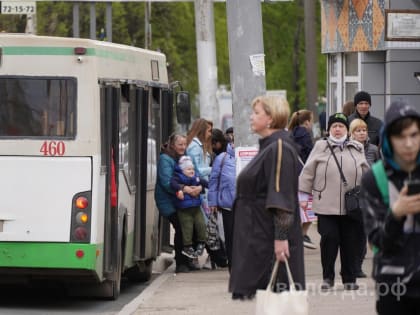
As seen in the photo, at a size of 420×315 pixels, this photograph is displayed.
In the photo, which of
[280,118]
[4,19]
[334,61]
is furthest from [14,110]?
[4,19]

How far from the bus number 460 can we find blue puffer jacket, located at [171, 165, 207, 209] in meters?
3.37

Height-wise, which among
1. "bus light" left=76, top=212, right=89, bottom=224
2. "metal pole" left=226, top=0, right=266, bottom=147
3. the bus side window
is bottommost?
"bus light" left=76, top=212, right=89, bottom=224

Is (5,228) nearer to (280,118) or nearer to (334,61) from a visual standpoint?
(280,118)

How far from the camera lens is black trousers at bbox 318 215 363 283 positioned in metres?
12.2

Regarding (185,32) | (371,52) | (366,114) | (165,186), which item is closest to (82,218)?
(165,186)

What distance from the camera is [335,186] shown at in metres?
12.1

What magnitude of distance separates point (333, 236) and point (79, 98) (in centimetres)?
279

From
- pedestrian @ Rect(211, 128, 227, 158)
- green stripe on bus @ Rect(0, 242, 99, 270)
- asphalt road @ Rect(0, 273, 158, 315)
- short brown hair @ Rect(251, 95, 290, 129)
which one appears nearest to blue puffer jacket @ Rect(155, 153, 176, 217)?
pedestrian @ Rect(211, 128, 227, 158)

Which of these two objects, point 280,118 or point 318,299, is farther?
point 318,299

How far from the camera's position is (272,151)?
8023 millimetres

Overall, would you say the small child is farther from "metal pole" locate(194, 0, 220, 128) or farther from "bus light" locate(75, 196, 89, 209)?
"metal pole" locate(194, 0, 220, 128)

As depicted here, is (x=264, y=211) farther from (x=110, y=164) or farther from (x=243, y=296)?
(x=110, y=164)

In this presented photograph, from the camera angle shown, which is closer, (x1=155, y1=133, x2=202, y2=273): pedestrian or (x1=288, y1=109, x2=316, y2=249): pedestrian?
(x1=155, y1=133, x2=202, y2=273): pedestrian

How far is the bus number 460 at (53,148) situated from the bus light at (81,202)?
45 centimetres
